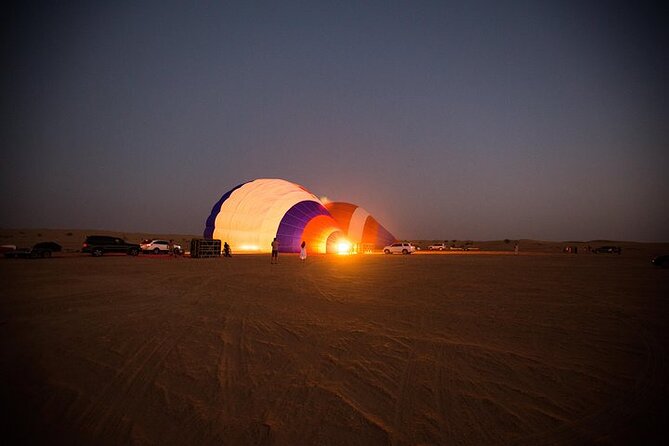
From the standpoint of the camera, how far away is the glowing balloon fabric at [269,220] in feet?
111

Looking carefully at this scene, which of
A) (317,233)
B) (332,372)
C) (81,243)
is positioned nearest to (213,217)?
(317,233)

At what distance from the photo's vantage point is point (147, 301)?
29.5 feet

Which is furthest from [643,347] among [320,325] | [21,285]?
[21,285]

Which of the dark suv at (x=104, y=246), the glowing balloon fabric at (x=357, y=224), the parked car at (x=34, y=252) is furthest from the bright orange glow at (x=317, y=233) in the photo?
the parked car at (x=34, y=252)

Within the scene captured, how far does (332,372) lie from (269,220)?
30005 millimetres

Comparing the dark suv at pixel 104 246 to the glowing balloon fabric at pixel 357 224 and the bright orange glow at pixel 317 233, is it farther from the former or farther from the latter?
the glowing balloon fabric at pixel 357 224

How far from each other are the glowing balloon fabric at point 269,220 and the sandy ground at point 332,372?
2509 centimetres

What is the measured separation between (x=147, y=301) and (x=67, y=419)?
5840mm

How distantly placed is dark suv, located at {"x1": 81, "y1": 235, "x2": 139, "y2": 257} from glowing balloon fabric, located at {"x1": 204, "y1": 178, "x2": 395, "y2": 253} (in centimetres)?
786

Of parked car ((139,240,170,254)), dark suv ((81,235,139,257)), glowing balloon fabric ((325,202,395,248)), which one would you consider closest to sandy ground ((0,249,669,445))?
dark suv ((81,235,139,257))

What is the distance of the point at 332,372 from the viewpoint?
4539 millimetres

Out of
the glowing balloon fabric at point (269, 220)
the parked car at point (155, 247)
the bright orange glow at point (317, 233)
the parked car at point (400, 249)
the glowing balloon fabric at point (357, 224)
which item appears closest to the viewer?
the parked car at point (155, 247)

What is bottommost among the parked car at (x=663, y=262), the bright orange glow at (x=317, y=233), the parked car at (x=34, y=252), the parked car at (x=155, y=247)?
the parked car at (x=663, y=262)

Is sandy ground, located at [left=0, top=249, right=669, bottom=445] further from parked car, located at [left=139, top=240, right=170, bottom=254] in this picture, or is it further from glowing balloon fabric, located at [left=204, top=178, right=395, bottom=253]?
A: glowing balloon fabric, located at [left=204, top=178, right=395, bottom=253]
